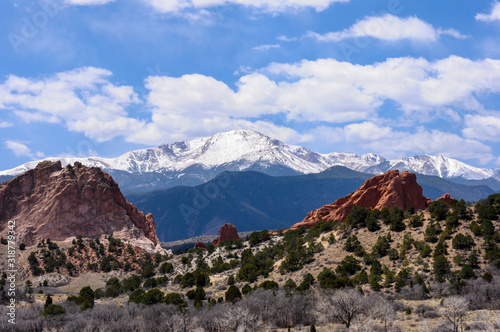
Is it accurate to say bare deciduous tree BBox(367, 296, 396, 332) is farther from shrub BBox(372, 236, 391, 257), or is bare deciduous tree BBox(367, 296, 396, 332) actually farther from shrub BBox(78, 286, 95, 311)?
shrub BBox(78, 286, 95, 311)

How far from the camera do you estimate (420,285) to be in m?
58.5

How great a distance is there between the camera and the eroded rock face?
129875 mm

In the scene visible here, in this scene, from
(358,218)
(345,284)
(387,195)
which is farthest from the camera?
(387,195)

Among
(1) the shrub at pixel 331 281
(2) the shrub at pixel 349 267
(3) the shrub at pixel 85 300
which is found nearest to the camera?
(3) the shrub at pixel 85 300

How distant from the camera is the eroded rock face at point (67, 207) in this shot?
130 m

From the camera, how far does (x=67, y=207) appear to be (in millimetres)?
132625

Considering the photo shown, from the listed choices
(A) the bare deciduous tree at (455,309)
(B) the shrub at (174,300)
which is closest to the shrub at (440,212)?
(A) the bare deciduous tree at (455,309)

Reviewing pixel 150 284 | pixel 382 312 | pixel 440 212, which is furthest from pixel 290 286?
pixel 150 284

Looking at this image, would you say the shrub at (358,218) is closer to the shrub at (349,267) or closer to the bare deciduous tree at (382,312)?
the shrub at (349,267)

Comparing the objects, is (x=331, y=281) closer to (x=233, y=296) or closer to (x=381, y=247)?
(x=233, y=296)

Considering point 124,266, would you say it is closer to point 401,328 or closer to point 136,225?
point 136,225

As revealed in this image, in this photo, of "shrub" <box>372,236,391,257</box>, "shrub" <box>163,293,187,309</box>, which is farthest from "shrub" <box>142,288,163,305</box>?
"shrub" <box>372,236,391,257</box>

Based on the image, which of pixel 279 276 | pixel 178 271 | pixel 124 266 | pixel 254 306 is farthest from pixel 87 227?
pixel 254 306

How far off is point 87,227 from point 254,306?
93.8 meters
